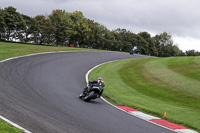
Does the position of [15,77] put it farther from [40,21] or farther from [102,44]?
[102,44]

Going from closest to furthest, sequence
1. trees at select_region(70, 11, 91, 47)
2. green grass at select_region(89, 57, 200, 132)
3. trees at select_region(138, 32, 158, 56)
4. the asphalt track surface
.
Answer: the asphalt track surface, green grass at select_region(89, 57, 200, 132), trees at select_region(70, 11, 91, 47), trees at select_region(138, 32, 158, 56)

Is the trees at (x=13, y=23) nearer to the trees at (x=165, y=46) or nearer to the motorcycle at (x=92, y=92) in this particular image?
the motorcycle at (x=92, y=92)

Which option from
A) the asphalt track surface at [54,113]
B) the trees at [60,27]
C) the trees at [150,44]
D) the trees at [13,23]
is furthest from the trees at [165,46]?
the asphalt track surface at [54,113]

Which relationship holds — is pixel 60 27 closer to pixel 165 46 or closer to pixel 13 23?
pixel 13 23

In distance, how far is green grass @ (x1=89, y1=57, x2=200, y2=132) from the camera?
1202cm

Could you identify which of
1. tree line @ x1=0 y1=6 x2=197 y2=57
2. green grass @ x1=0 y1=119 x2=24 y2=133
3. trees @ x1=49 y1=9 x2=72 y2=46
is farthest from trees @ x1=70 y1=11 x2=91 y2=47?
green grass @ x1=0 y1=119 x2=24 y2=133

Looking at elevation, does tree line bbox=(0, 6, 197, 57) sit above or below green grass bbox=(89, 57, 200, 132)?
above

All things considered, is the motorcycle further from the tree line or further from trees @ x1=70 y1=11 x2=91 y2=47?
trees @ x1=70 y1=11 x2=91 y2=47

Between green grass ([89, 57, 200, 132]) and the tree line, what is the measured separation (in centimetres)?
4323

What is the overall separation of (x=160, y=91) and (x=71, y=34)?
62.4m

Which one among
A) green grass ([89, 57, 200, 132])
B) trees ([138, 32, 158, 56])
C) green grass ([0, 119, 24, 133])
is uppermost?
trees ([138, 32, 158, 56])

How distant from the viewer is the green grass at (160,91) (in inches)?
473

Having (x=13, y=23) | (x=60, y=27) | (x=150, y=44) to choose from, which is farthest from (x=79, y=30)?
(x=150, y=44)

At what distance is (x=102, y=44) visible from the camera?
9312 cm
